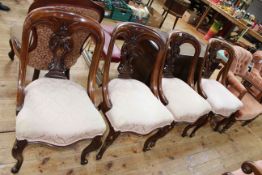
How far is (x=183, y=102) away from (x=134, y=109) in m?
0.53

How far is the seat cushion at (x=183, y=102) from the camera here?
1.90m

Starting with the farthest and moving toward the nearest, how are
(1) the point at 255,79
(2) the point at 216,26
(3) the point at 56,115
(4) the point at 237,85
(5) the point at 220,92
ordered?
(2) the point at 216,26 < (1) the point at 255,79 < (4) the point at 237,85 < (5) the point at 220,92 < (3) the point at 56,115

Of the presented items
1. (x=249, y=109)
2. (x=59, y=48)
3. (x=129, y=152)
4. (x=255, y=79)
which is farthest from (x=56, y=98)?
(x=255, y=79)

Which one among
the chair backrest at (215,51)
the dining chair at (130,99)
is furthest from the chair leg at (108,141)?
the chair backrest at (215,51)

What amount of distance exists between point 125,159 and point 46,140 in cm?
85

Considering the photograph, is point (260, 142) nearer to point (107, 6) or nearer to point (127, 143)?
point (127, 143)

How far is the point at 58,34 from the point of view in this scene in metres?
1.42

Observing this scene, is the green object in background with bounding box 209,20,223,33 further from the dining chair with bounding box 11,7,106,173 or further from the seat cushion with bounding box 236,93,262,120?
the dining chair with bounding box 11,7,106,173

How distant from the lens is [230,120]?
8.54ft

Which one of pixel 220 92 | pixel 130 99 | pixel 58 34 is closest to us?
pixel 58 34

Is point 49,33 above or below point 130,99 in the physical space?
above

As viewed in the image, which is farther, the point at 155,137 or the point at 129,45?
the point at 155,137

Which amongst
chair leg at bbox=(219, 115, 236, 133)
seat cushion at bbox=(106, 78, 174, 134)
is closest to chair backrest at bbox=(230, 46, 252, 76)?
chair leg at bbox=(219, 115, 236, 133)

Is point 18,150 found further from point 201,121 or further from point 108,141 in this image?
point 201,121
